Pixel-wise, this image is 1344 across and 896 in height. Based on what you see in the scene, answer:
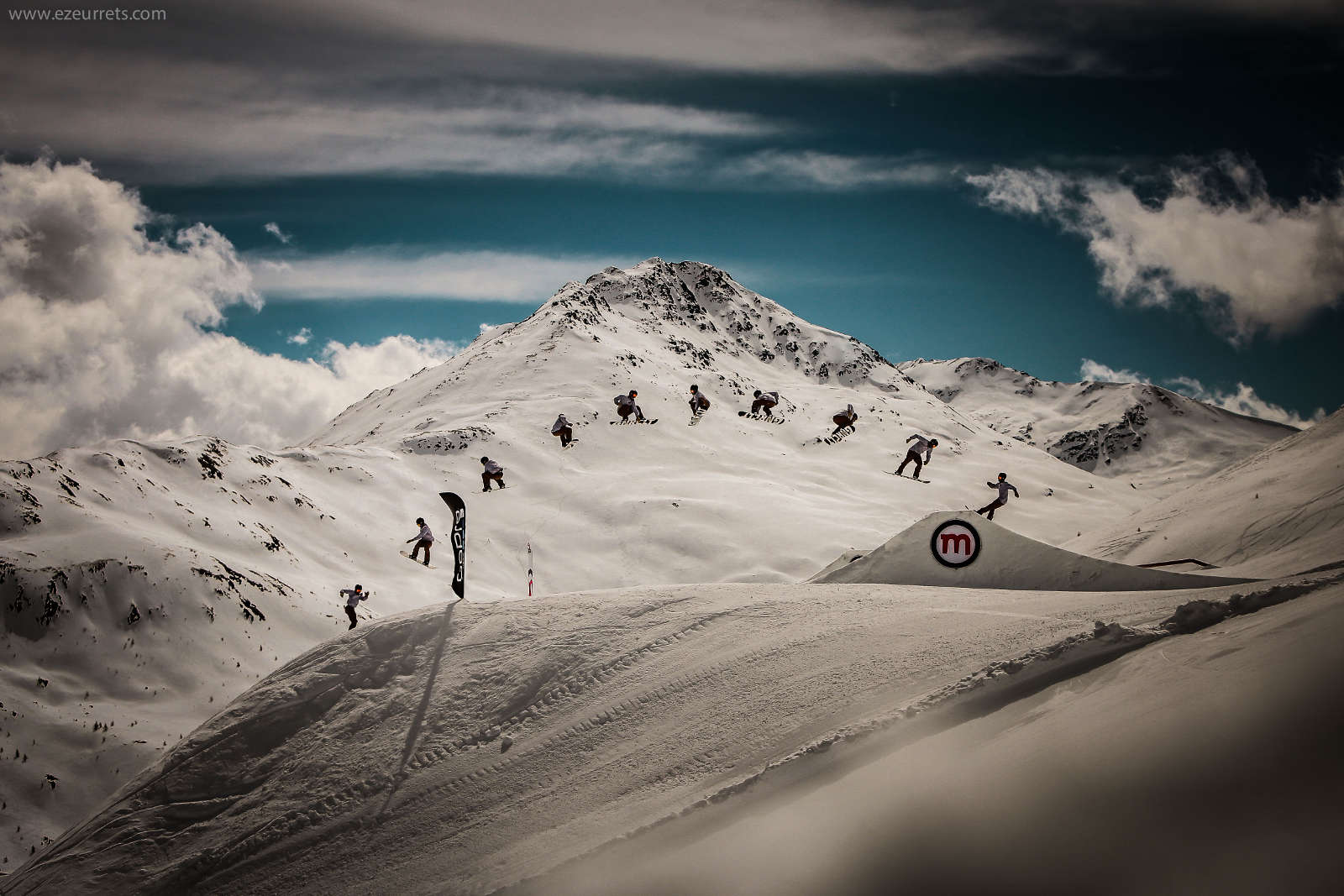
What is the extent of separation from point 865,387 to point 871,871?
9025 cm

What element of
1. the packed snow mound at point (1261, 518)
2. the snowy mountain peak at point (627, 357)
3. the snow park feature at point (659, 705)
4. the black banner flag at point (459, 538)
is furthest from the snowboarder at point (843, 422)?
the black banner flag at point (459, 538)

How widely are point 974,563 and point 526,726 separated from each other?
7265mm

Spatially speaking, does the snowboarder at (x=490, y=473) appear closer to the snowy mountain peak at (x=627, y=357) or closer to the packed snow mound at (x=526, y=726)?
the snowy mountain peak at (x=627, y=357)

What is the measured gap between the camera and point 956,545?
42.6 ft

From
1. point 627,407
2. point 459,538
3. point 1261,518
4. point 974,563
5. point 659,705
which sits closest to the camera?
point 659,705

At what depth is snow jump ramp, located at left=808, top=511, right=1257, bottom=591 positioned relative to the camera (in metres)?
12.2

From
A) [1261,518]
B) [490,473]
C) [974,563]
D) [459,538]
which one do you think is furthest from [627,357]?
[1261,518]

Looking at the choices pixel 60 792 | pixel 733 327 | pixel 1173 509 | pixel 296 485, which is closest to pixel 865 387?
pixel 733 327

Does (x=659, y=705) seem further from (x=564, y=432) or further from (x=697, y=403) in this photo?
(x=697, y=403)

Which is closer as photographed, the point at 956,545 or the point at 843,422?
the point at 956,545

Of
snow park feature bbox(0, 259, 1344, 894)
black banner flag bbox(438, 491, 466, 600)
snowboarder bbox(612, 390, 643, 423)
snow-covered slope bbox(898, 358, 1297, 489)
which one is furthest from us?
snow-covered slope bbox(898, 358, 1297, 489)

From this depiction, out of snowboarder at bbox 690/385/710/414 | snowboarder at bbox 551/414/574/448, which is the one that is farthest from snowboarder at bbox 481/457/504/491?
snowboarder at bbox 690/385/710/414

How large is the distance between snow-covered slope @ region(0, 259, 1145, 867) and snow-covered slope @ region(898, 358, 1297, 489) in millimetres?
59537

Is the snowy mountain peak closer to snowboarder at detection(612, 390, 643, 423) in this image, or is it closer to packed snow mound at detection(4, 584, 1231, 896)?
snowboarder at detection(612, 390, 643, 423)
